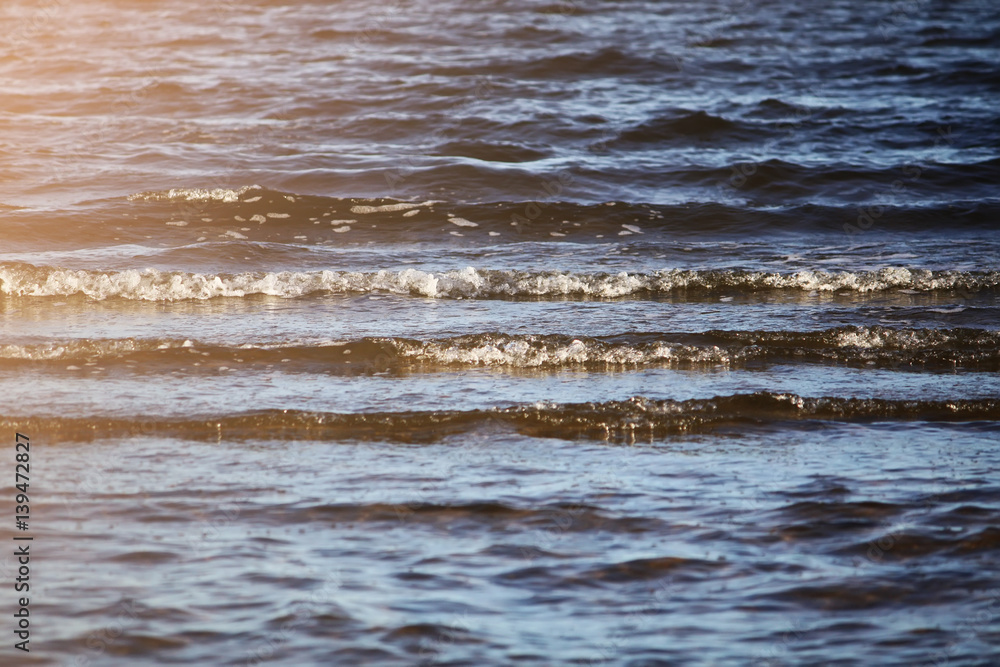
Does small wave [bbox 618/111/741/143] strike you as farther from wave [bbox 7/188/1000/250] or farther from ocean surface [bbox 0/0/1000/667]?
wave [bbox 7/188/1000/250]

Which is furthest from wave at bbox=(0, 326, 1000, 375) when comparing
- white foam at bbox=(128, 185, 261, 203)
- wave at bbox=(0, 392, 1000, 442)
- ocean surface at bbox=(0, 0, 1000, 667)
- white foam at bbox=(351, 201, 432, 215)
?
white foam at bbox=(128, 185, 261, 203)

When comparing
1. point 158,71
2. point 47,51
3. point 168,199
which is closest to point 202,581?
point 168,199

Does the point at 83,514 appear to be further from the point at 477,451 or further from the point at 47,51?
the point at 47,51

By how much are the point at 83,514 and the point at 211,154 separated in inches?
→ 360

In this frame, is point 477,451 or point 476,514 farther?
point 477,451

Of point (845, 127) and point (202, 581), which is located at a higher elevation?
point (845, 127)

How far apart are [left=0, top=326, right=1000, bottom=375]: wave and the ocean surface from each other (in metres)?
0.03

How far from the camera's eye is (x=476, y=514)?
4.41 meters

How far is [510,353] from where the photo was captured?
263 inches

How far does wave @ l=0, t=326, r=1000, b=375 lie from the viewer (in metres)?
6.55

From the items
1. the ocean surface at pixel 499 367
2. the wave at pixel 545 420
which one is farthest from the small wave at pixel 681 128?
the wave at pixel 545 420

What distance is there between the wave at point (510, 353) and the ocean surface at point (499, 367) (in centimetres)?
3

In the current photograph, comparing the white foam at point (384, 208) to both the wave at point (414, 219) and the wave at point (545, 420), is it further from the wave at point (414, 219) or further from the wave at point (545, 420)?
the wave at point (545, 420)

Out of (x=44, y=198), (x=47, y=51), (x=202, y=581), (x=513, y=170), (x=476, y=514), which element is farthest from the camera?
(x=47, y=51)
